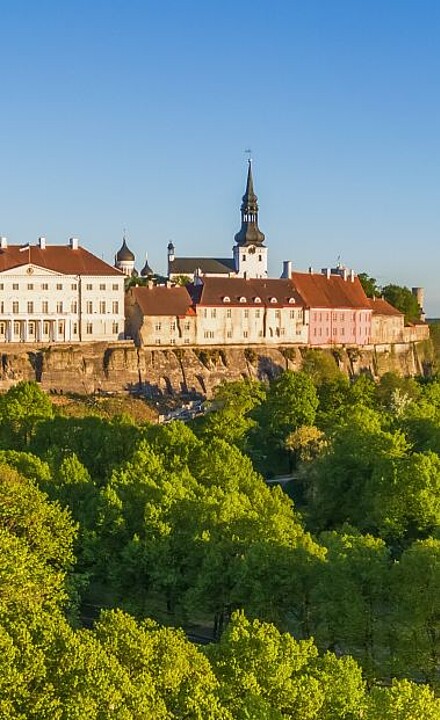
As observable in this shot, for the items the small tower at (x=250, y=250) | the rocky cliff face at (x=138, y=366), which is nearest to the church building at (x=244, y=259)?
the small tower at (x=250, y=250)

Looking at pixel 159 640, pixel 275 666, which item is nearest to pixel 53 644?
pixel 159 640

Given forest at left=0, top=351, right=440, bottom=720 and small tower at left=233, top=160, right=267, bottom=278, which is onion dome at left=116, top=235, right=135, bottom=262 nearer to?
small tower at left=233, top=160, right=267, bottom=278

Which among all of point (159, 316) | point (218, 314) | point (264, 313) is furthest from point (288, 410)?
point (264, 313)

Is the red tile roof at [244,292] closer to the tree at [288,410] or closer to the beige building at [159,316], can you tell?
the beige building at [159,316]

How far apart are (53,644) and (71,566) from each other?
37.3 feet

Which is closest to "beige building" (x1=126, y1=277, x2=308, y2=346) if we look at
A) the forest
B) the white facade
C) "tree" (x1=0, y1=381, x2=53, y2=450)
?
the white facade

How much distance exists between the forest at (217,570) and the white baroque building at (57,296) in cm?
2869

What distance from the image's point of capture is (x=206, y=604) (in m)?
33.8

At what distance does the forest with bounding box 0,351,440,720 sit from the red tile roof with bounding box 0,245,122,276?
30.6 meters

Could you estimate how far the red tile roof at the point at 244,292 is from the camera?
9844 cm

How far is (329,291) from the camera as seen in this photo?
109375 mm

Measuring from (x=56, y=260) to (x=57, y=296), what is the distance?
3319mm

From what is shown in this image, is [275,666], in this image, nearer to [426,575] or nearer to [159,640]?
[159,640]

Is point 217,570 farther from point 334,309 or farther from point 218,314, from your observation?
point 334,309
